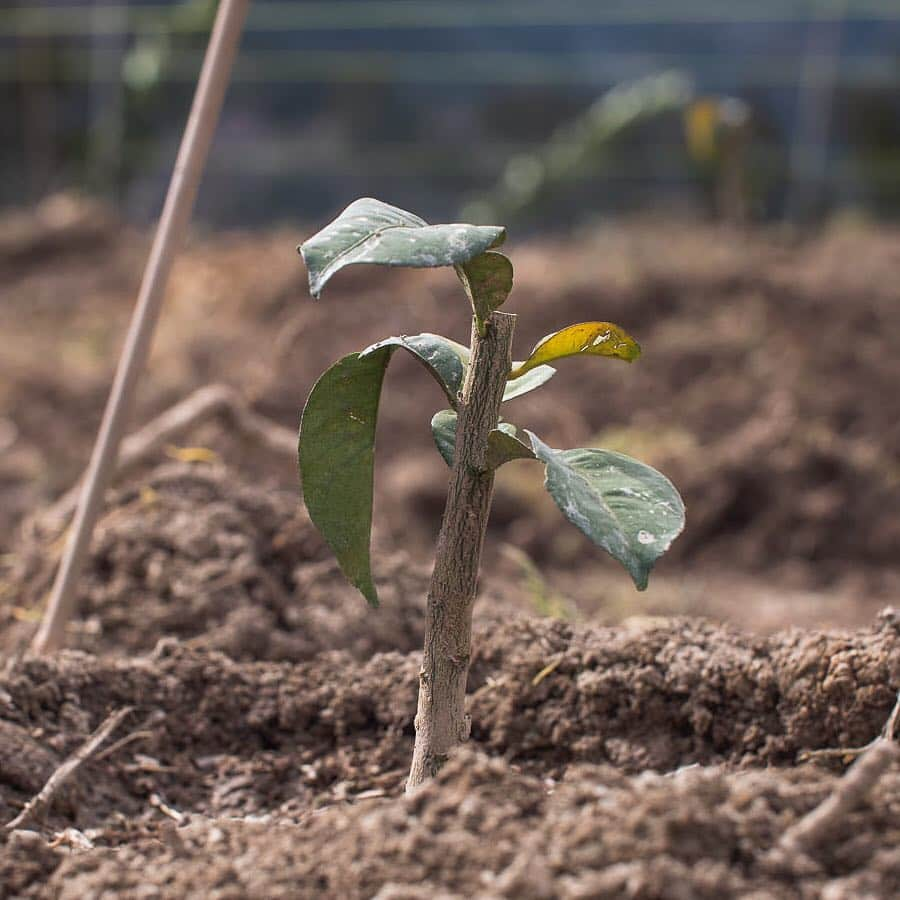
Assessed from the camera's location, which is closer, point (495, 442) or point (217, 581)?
point (495, 442)

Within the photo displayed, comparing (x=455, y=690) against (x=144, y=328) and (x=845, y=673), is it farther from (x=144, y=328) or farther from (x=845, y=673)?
(x=144, y=328)

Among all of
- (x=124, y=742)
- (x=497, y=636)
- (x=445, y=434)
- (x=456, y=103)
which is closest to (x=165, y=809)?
(x=124, y=742)

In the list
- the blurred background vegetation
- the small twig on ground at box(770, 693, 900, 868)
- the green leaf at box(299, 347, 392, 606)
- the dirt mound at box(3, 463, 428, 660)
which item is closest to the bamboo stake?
the dirt mound at box(3, 463, 428, 660)

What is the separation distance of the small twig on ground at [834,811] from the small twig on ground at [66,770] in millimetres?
694

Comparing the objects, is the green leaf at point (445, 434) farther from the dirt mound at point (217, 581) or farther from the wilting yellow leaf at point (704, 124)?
the wilting yellow leaf at point (704, 124)

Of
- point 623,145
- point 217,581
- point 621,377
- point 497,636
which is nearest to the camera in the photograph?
point 497,636

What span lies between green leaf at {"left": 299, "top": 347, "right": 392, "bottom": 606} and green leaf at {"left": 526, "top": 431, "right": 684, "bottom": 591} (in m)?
0.16

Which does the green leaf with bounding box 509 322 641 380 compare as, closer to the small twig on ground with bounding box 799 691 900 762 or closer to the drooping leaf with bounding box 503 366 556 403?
the drooping leaf with bounding box 503 366 556 403

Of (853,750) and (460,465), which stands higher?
(460,465)

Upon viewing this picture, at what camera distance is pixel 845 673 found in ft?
3.97

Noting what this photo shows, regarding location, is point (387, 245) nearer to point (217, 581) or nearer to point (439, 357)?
point (439, 357)

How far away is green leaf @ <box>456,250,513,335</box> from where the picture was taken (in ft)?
3.20

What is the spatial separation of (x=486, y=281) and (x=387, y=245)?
130 mm

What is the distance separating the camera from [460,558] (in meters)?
1.03
